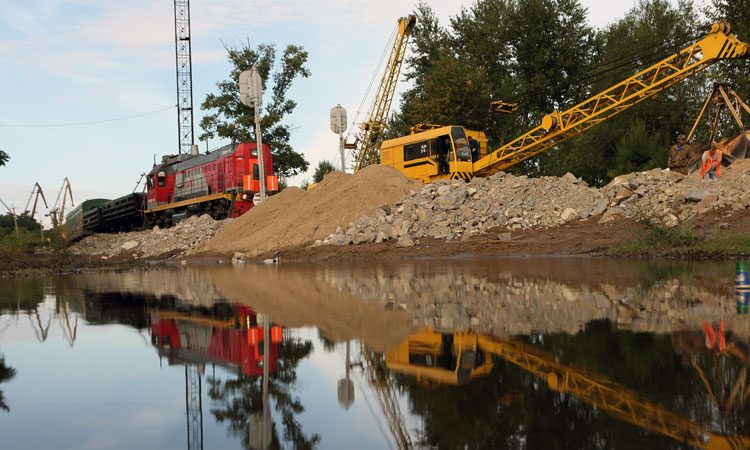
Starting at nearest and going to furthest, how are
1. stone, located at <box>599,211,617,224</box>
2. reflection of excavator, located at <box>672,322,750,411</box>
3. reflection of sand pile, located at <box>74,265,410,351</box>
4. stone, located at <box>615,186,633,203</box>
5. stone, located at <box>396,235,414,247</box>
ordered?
reflection of excavator, located at <box>672,322,750,411</box>, reflection of sand pile, located at <box>74,265,410,351</box>, stone, located at <box>599,211,617,224</box>, stone, located at <box>615,186,633,203</box>, stone, located at <box>396,235,414,247</box>

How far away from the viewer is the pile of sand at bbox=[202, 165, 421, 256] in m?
30.2

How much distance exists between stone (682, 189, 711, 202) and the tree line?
69.2 feet

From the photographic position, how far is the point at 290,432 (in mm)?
3877

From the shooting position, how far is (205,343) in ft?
23.2

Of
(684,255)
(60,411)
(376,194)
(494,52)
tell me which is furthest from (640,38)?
(60,411)

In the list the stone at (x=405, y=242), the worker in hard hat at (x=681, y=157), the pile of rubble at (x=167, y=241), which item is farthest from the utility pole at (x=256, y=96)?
the worker in hard hat at (x=681, y=157)

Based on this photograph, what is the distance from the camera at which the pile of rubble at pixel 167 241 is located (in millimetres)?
35531

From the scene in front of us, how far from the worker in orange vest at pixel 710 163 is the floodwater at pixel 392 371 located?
17.8 meters

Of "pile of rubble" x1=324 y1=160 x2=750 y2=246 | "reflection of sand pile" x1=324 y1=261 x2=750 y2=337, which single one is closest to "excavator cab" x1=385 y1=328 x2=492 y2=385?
"reflection of sand pile" x1=324 y1=261 x2=750 y2=337

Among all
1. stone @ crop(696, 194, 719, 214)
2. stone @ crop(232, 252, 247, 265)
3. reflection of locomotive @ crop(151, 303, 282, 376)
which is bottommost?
reflection of locomotive @ crop(151, 303, 282, 376)

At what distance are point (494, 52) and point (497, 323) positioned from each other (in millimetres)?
52876

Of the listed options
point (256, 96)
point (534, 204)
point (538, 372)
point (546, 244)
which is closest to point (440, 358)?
point (538, 372)

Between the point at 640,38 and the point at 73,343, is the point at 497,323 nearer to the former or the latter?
the point at 73,343

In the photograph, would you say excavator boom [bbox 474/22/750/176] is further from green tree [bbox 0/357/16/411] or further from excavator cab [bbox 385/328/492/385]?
green tree [bbox 0/357/16/411]
